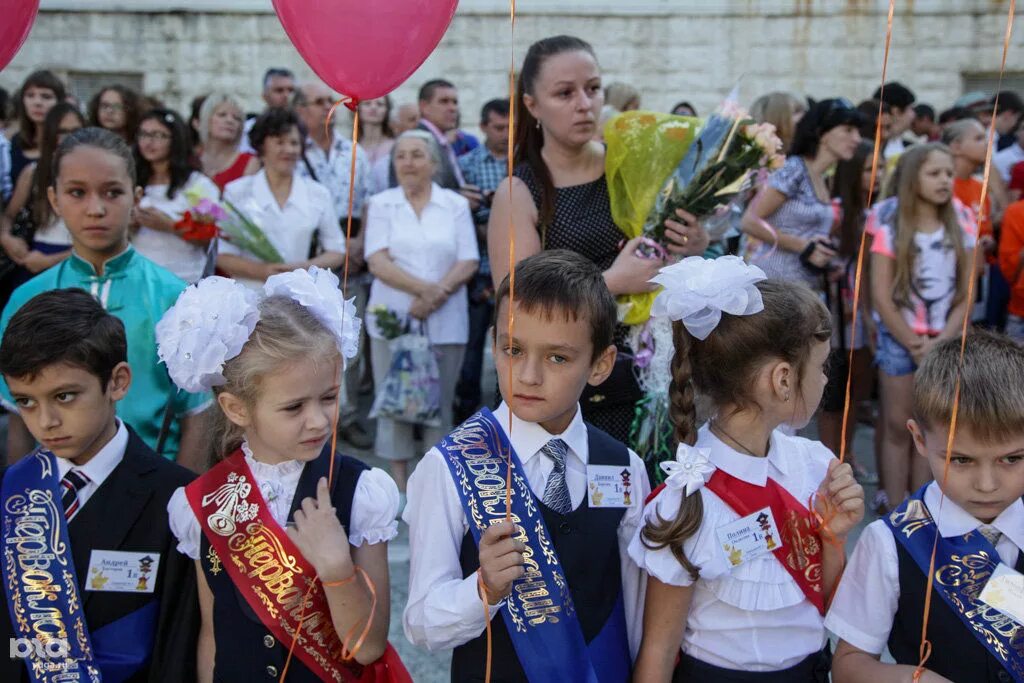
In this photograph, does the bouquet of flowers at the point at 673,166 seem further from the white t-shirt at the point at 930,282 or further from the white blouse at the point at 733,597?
the white t-shirt at the point at 930,282

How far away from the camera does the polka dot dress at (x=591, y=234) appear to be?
9.89 feet

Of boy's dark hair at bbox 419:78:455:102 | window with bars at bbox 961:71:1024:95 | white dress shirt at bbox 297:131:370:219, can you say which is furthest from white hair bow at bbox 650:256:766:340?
window with bars at bbox 961:71:1024:95

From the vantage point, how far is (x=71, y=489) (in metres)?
2.38

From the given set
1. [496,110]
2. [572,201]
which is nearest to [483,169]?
[496,110]

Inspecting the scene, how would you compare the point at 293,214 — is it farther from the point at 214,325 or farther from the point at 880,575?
the point at 880,575

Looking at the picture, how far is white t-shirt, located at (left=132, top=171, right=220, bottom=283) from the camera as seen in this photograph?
16.9ft

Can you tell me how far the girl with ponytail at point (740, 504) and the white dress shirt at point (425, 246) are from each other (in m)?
3.29

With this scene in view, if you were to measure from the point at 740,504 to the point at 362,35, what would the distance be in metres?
1.27

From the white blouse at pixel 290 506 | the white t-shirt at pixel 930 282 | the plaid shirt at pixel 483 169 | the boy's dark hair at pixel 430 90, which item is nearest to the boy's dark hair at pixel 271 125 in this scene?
the plaid shirt at pixel 483 169

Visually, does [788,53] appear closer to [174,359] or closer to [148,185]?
[148,185]

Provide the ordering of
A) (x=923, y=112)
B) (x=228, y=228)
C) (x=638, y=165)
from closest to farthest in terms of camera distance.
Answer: (x=638, y=165) → (x=228, y=228) → (x=923, y=112)

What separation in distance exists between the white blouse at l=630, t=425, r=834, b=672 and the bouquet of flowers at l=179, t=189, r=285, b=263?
3350 millimetres

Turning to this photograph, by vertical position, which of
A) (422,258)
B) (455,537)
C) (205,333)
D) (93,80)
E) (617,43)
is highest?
(617,43)

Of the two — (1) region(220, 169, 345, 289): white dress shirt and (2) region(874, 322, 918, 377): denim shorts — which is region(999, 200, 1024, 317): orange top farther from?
(1) region(220, 169, 345, 289): white dress shirt
